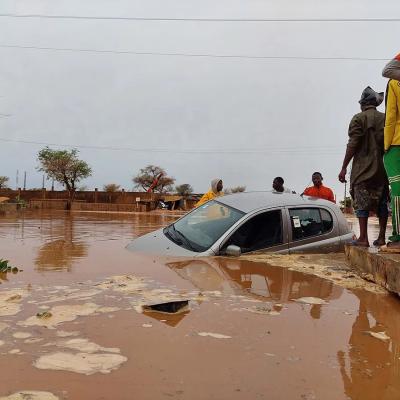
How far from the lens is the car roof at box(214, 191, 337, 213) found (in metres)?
6.00

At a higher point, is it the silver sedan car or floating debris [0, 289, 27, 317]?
the silver sedan car

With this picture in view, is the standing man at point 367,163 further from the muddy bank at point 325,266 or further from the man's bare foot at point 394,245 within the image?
the man's bare foot at point 394,245

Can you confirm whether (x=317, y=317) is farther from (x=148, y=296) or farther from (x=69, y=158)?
Answer: (x=69, y=158)

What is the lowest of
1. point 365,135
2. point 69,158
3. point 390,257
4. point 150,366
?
point 150,366

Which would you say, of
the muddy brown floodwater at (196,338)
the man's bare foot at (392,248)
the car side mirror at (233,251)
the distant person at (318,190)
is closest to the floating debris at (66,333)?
the muddy brown floodwater at (196,338)

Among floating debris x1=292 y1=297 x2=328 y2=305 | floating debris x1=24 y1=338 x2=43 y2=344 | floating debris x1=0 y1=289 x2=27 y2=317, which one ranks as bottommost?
floating debris x1=24 y1=338 x2=43 y2=344

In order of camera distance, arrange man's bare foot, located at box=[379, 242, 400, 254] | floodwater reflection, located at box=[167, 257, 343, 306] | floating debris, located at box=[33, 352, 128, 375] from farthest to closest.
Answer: man's bare foot, located at box=[379, 242, 400, 254] → floodwater reflection, located at box=[167, 257, 343, 306] → floating debris, located at box=[33, 352, 128, 375]

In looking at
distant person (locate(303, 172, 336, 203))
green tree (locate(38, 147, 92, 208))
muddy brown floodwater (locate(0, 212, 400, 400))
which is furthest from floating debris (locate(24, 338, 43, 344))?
green tree (locate(38, 147, 92, 208))

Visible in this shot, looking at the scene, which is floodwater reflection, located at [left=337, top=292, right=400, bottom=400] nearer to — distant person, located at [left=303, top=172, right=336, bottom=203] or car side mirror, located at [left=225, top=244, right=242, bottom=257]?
car side mirror, located at [left=225, top=244, right=242, bottom=257]

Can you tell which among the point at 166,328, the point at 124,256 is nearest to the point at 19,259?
the point at 124,256

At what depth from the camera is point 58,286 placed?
3.78 m

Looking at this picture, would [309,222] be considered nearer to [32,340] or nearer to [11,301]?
[11,301]

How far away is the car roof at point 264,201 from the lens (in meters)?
6.00

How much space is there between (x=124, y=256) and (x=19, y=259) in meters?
1.25
